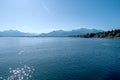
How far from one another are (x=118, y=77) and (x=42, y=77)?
23.8 meters

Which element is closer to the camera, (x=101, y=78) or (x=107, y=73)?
(x=101, y=78)

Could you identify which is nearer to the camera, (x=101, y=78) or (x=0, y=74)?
(x=101, y=78)

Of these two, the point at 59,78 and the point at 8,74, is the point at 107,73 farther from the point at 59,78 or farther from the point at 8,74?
the point at 8,74

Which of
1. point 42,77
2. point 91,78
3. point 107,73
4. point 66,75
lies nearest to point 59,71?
point 66,75

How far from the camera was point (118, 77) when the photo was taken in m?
43.4

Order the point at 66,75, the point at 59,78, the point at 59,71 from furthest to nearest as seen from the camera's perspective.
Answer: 1. the point at 59,71
2. the point at 66,75
3. the point at 59,78

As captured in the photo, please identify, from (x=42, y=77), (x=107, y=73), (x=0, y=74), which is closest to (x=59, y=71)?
(x=42, y=77)

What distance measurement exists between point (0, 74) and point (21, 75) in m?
7.10

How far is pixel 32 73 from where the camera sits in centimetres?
4825

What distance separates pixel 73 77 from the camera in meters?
44.0

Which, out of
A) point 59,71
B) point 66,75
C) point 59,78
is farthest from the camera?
point 59,71

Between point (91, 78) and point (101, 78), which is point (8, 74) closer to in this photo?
point (91, 78)

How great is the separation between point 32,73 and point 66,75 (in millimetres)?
11940

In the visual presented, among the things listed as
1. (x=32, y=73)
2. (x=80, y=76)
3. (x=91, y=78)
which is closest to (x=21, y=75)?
(x=32, y=73)
